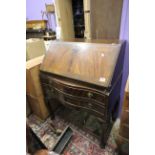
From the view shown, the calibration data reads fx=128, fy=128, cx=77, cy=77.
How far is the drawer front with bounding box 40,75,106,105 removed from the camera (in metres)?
1.04

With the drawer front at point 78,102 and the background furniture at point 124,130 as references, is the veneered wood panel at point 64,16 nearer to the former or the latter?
the drawer front at point 78,102

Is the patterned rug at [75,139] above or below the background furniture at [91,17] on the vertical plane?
below

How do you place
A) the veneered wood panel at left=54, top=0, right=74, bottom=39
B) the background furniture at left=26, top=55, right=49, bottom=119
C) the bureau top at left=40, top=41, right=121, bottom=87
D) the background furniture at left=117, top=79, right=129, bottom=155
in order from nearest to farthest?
the background furniture at left=117, top=79, right=129, bottom=155
the bureau top at left=40, top=41, right=121, bottom=87
the background furniture at left=26, top=55, right=49, bottom=119
the veneered wood panel at left=54, top=0, right=74, bottom=39

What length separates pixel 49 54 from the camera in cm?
140

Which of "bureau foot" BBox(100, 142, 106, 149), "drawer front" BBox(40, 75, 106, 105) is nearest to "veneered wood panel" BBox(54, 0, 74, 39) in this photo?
"drawer front" BBox(40, 75, 106, 105)

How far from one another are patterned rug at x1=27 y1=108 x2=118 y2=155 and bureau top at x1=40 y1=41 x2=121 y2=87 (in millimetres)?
777

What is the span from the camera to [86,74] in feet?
3.55

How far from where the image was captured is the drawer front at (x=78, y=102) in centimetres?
110

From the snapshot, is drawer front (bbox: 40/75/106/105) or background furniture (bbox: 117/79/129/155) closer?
background furniture (bbox: 117/79/129/155)

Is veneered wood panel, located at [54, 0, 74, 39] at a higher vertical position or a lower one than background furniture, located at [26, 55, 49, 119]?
higher

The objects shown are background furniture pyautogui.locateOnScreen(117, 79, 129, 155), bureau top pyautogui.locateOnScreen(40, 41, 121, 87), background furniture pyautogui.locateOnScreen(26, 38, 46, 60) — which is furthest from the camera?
background furniture pyautogui.locateOnScreen(26, 38, 46, 60)

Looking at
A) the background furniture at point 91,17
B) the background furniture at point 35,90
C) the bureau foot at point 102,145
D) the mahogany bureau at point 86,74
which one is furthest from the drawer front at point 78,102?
the background furniture at point 91,17

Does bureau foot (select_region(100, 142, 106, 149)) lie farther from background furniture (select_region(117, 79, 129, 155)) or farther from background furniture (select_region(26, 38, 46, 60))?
background furniture (select_region(26, 38, 46, 60))
